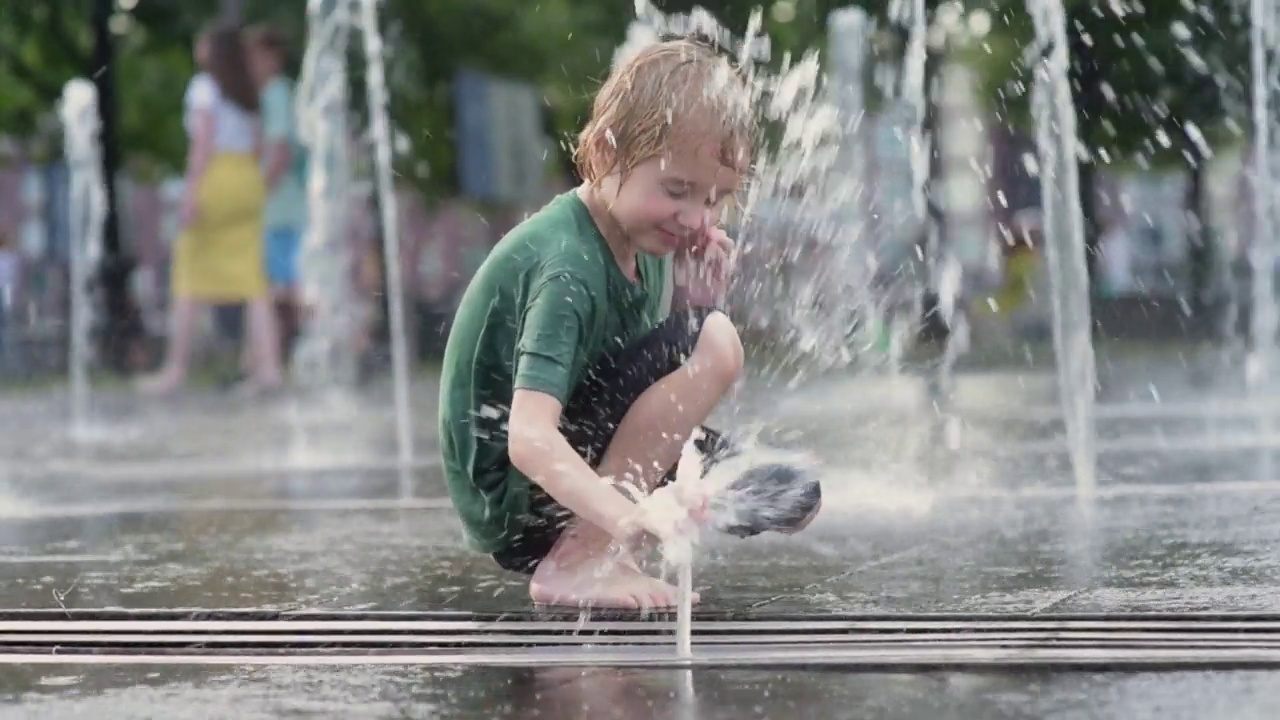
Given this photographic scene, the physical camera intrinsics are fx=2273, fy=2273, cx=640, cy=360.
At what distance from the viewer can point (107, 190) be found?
2362 cm

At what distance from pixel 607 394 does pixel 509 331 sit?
22 cm

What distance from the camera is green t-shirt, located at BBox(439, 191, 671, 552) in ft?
13.1

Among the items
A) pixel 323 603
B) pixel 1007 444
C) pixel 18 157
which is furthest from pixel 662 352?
pixel 18 157

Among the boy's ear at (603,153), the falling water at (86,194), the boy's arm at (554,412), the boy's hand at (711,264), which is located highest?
the falling water at (86,194)

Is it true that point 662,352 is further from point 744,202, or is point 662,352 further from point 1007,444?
point 1007,444

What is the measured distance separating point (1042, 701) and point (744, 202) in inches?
123

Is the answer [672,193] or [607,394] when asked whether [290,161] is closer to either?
[607,394]

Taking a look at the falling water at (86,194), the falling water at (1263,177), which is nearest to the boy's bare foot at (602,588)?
the falling water at (1263,177)

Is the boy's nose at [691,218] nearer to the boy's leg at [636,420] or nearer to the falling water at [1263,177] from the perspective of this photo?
the boy's leg at [636,420]

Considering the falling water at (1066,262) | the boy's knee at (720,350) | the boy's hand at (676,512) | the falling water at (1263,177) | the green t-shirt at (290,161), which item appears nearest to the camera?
the boy's hand at (676,512)

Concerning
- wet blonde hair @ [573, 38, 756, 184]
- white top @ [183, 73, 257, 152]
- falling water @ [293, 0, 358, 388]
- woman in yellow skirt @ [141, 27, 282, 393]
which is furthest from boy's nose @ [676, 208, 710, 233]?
falling water @ [293, 0, 358, 388]

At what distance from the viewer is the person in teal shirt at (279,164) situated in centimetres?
1282

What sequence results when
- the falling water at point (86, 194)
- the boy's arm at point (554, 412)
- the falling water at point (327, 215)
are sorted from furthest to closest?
the falling water at point (86, 194), the falling water at point (327, 215), the boy's arm at point (554, 412)

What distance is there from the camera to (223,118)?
12953 mm
